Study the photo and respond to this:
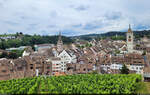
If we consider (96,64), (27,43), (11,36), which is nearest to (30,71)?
(96,64)

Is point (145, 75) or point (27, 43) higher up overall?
point (27, 43)

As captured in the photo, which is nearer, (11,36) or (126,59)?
(126,59)

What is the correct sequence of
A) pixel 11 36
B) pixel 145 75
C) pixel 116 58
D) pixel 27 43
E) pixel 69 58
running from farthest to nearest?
1. pixel 11 36
2. pixel 27 43
3. pixel 69 58
4. pixel 116 58
5. pixel 145 75

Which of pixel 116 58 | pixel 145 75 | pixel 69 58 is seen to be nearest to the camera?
pixel 145 75

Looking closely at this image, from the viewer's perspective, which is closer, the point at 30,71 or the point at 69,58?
the point at 30,71

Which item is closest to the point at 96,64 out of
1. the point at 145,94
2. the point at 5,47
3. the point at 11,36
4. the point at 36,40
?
the point at 145,94

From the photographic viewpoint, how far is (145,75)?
36.6 metres

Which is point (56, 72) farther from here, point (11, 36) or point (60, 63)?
point (11, 36)

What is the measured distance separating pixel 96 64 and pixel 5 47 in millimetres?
85320

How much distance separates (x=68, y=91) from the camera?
25844mm

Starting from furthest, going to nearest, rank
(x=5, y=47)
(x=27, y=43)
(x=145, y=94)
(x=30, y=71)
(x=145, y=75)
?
1. (x=27, y=43)
2. (x=5, y=47)
3. (x=30, y=71)
4. (x=145, y=75)
5. (x=145, y=94)

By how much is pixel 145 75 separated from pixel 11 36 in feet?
502

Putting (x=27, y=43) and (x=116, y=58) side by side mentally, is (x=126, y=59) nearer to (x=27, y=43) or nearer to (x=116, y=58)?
(x=116, y=58)

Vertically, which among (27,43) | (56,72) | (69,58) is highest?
(27,43)
